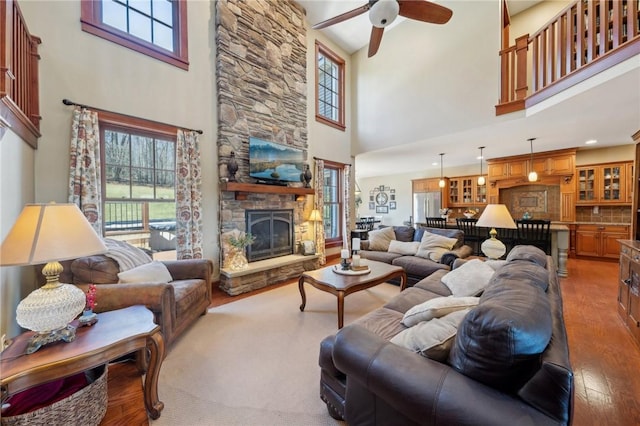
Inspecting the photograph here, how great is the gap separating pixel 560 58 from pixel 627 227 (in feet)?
13.9

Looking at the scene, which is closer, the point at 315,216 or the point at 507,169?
the point at 315,216

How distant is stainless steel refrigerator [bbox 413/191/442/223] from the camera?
7905 mm

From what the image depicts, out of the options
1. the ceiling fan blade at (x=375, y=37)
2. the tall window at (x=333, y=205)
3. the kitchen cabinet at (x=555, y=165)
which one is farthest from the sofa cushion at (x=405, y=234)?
the kitchen cabinet at (x=555, y=165)

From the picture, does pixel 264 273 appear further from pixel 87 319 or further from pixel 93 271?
pixel 87 319

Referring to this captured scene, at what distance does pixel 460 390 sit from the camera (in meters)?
0.88

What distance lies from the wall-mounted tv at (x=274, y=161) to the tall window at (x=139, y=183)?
114cm

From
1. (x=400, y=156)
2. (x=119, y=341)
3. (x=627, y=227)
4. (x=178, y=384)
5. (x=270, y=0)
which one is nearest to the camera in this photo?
(x=119, y=341)

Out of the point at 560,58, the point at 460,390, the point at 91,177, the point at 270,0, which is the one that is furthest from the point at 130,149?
the point at 560,58

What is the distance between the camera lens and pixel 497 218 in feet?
9.35

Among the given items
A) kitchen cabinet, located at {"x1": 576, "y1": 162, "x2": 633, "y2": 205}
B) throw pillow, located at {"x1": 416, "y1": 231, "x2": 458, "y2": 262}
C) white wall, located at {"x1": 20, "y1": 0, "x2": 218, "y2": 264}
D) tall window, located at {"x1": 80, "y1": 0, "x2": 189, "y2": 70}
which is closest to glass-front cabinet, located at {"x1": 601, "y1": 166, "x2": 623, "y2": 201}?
kitchen cabinet, located at {"x1": 576, "y1": 162, "x2": 633, "y2": 205}

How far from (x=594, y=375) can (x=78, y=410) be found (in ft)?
11.0

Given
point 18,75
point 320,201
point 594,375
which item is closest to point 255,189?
point 320,201

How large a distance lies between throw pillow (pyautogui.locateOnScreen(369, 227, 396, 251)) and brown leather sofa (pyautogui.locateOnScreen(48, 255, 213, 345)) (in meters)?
2.92

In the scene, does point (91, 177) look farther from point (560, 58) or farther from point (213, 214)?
point (560, 58)
